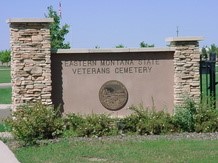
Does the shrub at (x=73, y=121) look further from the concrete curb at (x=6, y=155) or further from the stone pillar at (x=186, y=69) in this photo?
the stone pillar at (x=186, y=69)

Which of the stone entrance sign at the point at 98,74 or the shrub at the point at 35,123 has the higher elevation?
the stone entrance sign at the point at 98,74

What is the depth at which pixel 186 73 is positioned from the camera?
55.1 feet

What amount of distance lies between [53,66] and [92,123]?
2.09 m

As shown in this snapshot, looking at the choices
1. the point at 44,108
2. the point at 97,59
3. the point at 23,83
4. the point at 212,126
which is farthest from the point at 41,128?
the point at 212,126

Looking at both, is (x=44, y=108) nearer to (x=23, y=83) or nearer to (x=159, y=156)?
(x=23, y=83)

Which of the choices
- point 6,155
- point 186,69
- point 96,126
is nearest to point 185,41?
point 186,69

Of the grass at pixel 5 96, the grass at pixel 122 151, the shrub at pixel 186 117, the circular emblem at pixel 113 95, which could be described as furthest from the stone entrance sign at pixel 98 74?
the grass at pixel 5 96

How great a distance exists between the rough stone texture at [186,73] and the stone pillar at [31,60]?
3498 millimetres

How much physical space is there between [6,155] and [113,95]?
5.13 meters

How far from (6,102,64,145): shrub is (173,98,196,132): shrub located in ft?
9.63

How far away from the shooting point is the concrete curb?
37.4 ft

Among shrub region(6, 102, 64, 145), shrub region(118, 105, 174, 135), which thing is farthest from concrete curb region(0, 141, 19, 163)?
shrub region(118, 105, 174, 135)

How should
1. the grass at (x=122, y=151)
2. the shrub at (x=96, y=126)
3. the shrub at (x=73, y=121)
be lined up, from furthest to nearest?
1. the shrub at (x=73, y=121)
2. the shrub at (x=96, y=126)
3. the grass at (x=122, y=151)

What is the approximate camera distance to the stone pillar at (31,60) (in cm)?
1578
